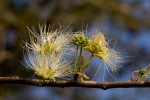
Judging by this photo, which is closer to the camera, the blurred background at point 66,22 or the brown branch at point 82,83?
the brown branch at point 82,83

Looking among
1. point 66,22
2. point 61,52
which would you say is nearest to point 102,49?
point 61,52

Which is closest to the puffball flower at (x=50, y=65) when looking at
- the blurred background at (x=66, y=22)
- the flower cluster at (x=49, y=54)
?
the flower cluster at (x=49, y=54)

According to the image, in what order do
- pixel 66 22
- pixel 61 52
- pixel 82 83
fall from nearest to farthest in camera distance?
pixel 82 83, pixel 61 52, pixel 66 22

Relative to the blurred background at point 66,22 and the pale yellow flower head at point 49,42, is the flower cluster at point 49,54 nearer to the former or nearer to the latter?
the pale yellow flower head at point 49,42

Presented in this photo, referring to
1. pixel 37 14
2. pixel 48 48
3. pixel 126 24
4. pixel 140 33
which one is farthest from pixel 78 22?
pixel 48 48

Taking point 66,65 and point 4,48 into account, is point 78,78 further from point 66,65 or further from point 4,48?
point 4,48

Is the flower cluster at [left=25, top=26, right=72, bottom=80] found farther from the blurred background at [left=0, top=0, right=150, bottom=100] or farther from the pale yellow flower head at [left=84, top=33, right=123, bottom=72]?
the blurred background at [left=0, top=0, right=150, bottom=100]

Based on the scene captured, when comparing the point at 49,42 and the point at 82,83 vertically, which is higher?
the point at 49,42

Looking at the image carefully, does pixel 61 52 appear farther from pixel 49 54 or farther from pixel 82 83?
pixel 82 83
